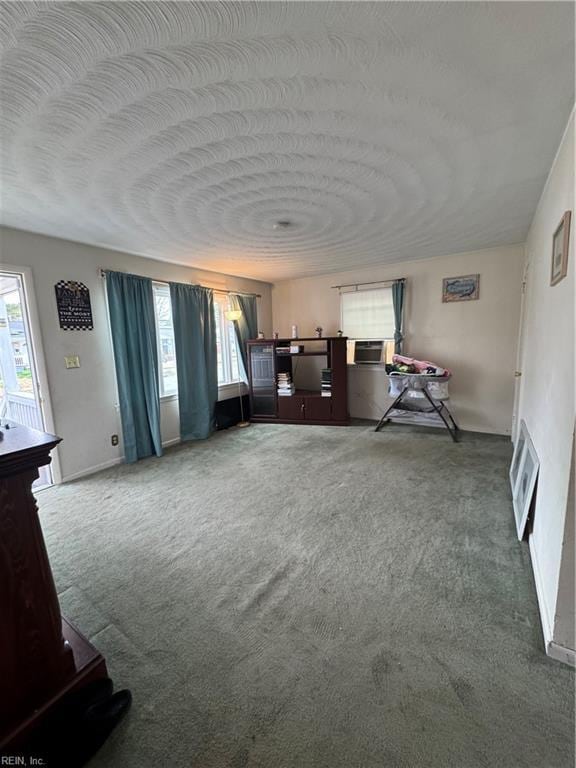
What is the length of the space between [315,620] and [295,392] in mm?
3982

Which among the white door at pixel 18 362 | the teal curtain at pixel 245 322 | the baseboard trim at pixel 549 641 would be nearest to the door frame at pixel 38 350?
the white door at pixel 18 362

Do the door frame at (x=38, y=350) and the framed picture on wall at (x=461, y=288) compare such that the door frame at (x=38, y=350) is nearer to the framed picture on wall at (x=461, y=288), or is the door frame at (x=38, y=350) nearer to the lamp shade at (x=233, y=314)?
the lamp shade at (x=233, y=314)

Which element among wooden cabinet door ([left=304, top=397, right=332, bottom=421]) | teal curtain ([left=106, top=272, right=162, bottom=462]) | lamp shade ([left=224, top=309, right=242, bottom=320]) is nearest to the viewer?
teal curtain ([left=106, top=272, right=162, bottom=462])

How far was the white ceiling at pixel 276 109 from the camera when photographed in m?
1.06

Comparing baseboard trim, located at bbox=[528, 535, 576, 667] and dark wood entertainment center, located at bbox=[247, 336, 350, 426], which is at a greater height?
dark wood entertainment center, located at bbox=[247, 336, 350, 426]

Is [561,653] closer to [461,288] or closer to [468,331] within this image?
[468,331]

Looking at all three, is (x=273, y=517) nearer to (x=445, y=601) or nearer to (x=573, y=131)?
(x=445, y=601)

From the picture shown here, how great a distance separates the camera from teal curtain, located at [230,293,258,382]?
517 centimetres

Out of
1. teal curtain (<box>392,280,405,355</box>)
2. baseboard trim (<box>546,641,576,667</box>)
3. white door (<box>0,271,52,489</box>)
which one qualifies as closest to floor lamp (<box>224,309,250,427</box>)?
teal curtain (<box>392,280,405,355</box>)

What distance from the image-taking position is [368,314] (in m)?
5.06

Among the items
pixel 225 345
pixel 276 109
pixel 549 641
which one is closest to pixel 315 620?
pixel 549 641

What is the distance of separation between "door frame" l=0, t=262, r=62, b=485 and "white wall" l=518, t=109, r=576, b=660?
12.7ft

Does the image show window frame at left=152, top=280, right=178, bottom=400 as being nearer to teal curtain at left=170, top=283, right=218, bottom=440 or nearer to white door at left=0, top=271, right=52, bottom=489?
teal curtain at left=170, top=283, right=218, bottom=440

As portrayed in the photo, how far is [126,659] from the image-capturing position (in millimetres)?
1419
